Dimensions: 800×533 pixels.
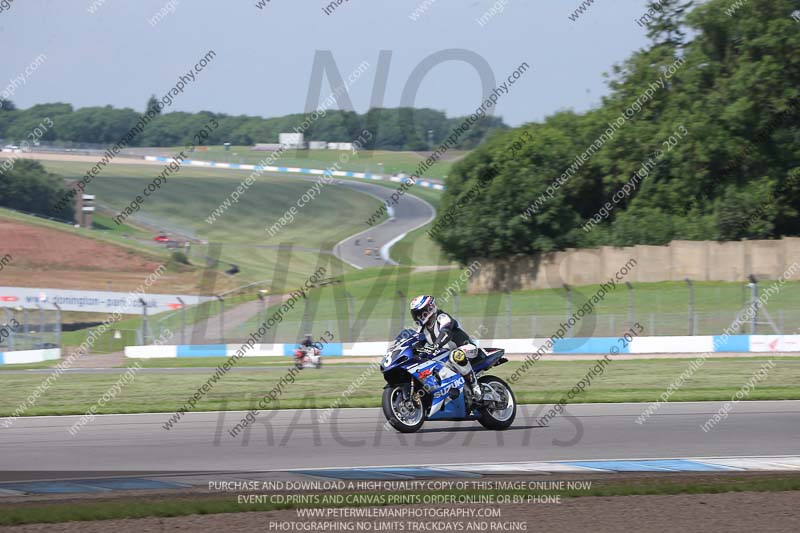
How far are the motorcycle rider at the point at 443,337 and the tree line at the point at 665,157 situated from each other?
38190mm

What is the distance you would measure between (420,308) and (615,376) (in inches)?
464

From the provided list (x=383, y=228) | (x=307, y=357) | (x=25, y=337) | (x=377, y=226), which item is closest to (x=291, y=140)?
(x=377, y=226)

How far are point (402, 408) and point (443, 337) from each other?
1015 millimetres

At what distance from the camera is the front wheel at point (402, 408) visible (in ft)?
38.4

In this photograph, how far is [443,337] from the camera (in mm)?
12055

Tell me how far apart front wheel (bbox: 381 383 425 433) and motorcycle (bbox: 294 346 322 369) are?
18.1 m

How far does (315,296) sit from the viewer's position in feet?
175

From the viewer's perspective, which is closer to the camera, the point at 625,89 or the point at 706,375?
the point at 706,375

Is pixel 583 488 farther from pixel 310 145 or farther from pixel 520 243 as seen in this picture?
pixel 310 145

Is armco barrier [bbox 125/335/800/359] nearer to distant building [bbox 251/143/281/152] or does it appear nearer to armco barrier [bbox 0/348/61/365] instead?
armco barrier [bbox 0/348/61/365]

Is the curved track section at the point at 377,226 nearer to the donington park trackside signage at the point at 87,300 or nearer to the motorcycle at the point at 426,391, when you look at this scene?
the donington park trackside signage at the point at 87,300

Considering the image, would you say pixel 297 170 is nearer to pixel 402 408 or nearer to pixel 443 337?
pixel 443 337

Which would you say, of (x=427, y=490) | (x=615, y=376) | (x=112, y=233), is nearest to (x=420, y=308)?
(x=427, y=490)

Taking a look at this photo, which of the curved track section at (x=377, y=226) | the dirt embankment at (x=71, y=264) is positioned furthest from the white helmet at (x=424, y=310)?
the curved track section at (x=377, y=226)
